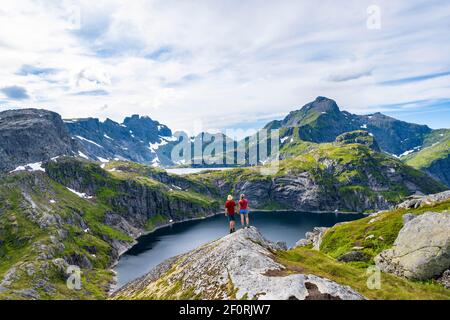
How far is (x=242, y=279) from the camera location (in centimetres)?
3350

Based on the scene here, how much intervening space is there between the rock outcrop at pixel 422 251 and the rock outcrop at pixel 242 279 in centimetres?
2166

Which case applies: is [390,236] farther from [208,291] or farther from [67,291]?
[67,291]

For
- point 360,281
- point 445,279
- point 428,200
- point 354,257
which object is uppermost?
point 428,200

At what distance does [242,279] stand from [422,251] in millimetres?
31080

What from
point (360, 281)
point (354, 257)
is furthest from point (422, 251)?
point (360, 281)

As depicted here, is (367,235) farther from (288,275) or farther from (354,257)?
(288,275)

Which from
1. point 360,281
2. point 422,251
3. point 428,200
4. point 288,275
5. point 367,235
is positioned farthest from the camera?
point 428,200

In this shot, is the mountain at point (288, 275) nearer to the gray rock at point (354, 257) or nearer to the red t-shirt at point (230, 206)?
the gray rock at point (354, 257)

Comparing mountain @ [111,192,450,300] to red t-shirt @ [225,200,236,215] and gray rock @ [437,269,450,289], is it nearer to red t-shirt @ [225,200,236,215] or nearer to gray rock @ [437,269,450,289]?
gray rock @ [437,269,450,289]

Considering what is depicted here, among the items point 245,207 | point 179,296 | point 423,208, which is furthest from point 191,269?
point 423,208

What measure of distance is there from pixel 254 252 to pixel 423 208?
211ft

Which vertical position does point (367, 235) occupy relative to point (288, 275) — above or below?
below

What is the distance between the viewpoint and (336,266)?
42031 millimetres

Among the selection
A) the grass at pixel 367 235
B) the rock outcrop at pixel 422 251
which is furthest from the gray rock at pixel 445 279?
the grass at pixel 367 235
